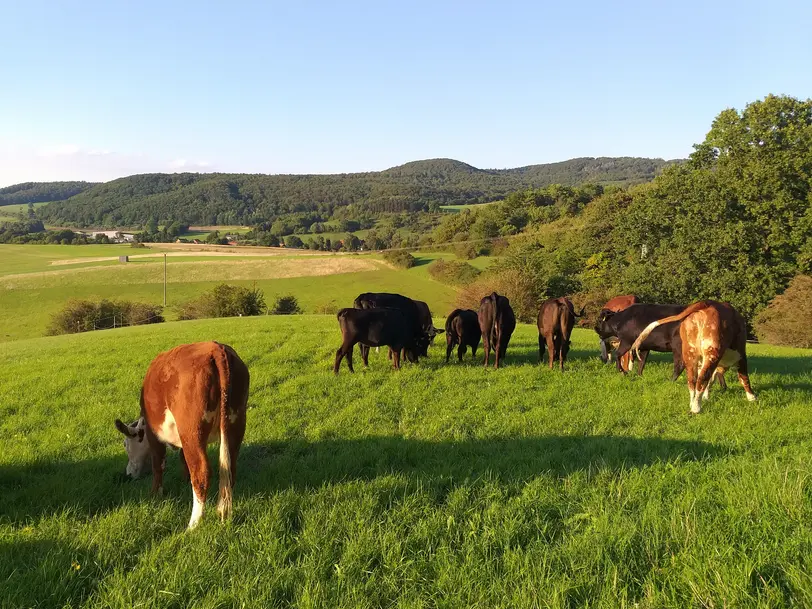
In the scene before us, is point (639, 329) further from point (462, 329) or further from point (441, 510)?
point (441, 510)

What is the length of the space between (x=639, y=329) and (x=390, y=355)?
6.00 metres

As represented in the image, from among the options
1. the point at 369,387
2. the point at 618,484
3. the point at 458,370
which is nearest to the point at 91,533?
the point at 618,484

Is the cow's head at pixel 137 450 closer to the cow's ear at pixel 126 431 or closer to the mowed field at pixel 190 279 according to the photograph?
the cow's ear at pixel 126 431

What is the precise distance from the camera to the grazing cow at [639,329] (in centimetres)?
970

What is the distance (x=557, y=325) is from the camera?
11117 mm

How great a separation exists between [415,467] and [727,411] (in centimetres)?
527

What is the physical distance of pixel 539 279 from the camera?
49.4 metres

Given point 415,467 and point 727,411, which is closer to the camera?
point 415,467

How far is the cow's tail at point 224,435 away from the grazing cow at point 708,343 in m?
6.28

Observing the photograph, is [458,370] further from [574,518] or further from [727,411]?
[574,518]

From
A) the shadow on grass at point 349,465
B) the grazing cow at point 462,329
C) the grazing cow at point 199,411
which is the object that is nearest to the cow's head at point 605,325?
the grazing cow at point 462,329

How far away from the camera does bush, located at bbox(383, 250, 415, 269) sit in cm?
7611

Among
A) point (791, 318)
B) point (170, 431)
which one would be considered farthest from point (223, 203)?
point (170, 431)

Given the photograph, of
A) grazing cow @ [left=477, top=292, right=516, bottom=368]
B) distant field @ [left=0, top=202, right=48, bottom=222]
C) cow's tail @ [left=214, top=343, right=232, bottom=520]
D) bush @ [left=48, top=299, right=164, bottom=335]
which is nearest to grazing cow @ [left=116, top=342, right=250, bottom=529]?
cow's tail @ [left=214, top=343, right=232, bottom=520]
